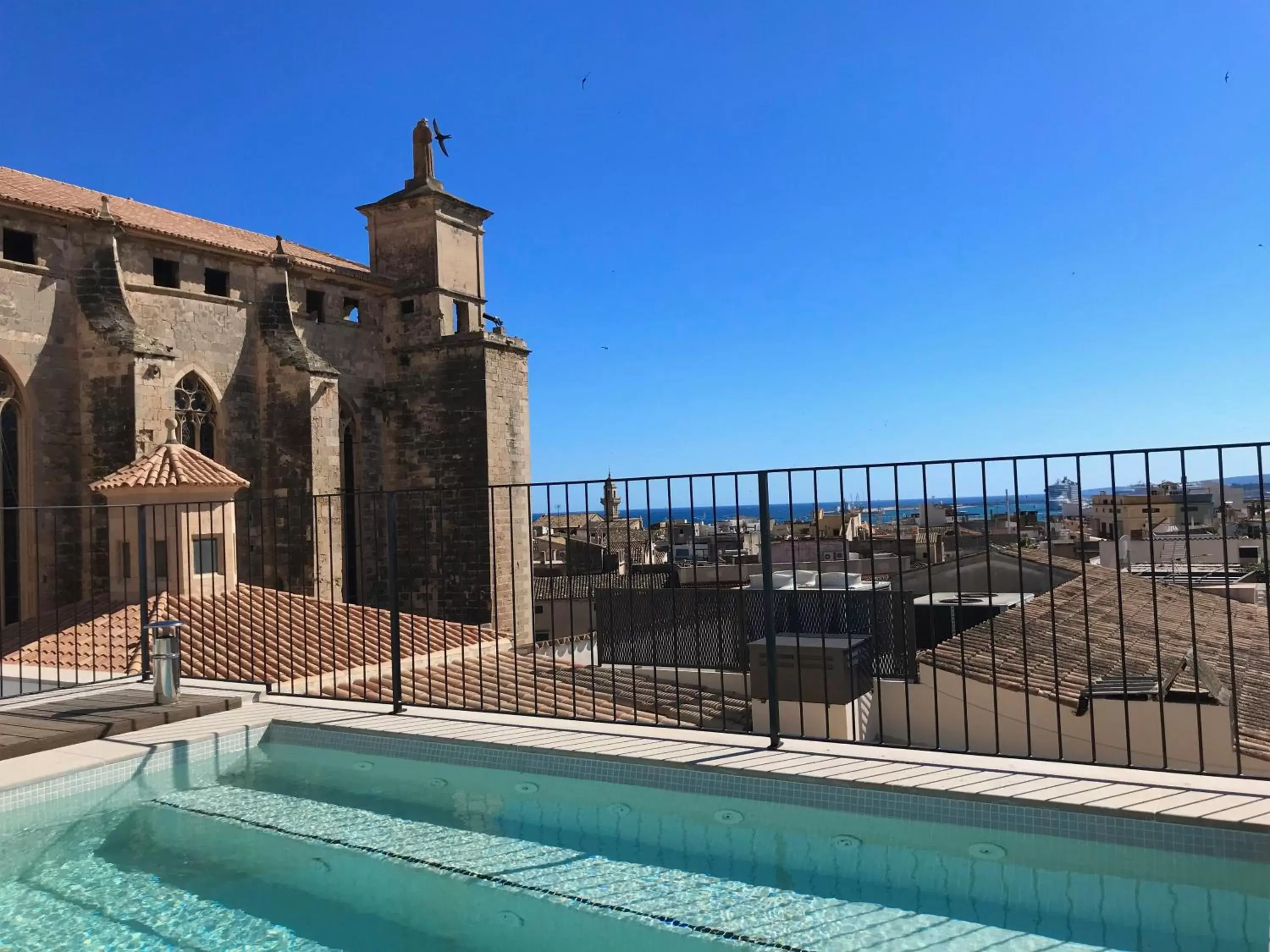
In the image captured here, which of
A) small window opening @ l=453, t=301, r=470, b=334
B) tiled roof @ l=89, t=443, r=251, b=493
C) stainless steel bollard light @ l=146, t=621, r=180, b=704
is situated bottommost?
stainless steel bollard light @ l=146, t=621, r=180, b=704

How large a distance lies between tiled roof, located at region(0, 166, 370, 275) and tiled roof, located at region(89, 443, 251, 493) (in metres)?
4.44

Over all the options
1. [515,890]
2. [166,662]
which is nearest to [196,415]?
[166,662]

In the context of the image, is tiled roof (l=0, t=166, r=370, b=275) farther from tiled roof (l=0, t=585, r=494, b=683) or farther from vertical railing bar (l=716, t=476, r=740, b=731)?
vertical railing bar (l=716, t=476, r=740, b=731)

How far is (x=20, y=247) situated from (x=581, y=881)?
15212 mm

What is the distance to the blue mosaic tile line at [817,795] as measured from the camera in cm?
395

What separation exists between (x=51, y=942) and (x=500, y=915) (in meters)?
1.78

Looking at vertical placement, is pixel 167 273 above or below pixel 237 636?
above

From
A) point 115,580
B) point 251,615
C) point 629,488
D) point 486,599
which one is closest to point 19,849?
point 629,488

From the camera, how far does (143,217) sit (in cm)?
1741

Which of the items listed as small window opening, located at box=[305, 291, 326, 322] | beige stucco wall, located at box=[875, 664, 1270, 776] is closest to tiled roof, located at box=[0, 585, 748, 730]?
beige stucco wall, located at box=[875, 664, 1270, 776]

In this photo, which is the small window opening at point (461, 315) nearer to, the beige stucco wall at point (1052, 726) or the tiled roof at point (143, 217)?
the tiled roof at point (143, 217)

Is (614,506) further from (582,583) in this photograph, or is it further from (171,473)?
(171,473)

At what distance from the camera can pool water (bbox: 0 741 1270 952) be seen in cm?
363

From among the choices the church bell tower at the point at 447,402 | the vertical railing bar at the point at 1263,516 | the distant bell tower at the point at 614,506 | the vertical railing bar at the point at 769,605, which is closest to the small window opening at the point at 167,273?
the church bell tower at the point at 447,402
